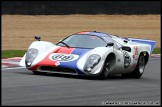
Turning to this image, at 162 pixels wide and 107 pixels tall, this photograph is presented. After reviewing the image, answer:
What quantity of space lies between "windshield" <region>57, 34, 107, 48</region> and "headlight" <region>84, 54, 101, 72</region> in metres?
0.75

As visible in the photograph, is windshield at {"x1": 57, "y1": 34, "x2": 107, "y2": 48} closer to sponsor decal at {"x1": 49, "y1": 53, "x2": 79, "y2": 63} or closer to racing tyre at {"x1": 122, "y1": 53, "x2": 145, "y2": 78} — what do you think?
sponsor decal at {"x1": 49, "y1": 53, "x2": 79, "y2": 63}

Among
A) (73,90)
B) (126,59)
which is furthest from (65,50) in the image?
(73,90)

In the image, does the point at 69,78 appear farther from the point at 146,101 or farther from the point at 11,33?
the point at 11,33

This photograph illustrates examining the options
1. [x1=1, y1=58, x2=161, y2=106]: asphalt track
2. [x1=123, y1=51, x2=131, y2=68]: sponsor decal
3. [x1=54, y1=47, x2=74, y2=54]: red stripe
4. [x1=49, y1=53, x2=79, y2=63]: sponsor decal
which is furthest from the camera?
[x1=123, y1=51, x2=131, y2=68]: sponsor decal

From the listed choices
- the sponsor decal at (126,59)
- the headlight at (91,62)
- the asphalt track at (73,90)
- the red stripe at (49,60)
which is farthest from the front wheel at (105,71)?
the red stripe at (49,60)

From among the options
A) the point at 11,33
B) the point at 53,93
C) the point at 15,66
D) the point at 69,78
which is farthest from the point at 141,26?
the point at 53,93

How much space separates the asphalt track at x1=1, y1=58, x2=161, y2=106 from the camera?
9.22 meters

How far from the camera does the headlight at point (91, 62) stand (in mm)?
12625

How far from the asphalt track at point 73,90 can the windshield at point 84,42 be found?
76 centimetres

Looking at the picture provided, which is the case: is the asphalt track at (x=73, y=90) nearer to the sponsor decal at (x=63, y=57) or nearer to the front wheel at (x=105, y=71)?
the front wheel at (x=105, y=71)

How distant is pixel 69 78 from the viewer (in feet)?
41.7

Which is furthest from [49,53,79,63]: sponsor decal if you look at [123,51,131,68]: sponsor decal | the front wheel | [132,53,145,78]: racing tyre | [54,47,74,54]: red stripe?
[132,53,145,78]: racing tyre

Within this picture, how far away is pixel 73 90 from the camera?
35.0ft

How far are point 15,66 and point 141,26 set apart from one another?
19594 millimetres
